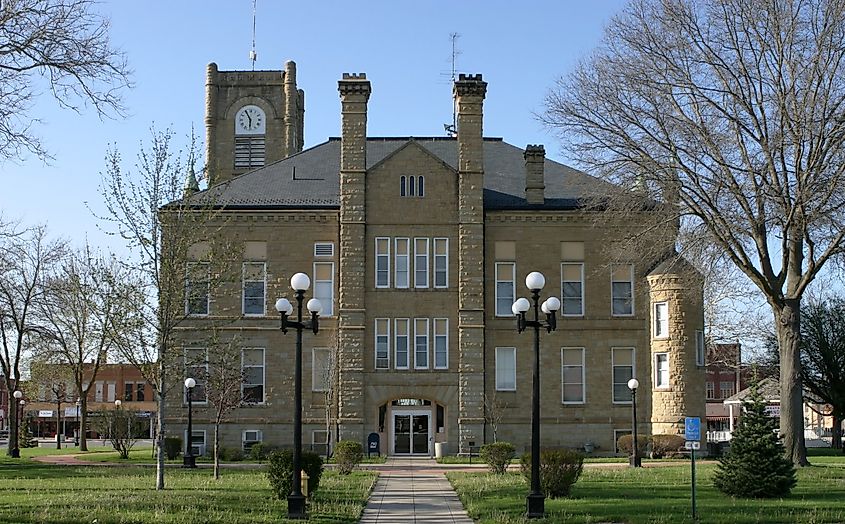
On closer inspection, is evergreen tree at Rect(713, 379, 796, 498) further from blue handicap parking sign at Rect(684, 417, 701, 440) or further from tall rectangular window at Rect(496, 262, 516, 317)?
tall rectangular window at Rect(496, 262, 516, 317)

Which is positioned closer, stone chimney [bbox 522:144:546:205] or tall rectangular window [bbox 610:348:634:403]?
tall rectangular window [bbox 610:348:634:403]

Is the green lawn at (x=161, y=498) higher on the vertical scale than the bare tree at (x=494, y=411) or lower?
lower

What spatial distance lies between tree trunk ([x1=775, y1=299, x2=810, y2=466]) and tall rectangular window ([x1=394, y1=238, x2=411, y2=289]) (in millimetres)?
16579

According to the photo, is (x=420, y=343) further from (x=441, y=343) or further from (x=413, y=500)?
(x=413, y=500)

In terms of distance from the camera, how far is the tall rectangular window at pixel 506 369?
147ft

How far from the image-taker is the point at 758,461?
906 inches

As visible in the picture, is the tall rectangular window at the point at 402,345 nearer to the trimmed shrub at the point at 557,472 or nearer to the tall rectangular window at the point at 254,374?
the tall rectangular window at the point at 254,374

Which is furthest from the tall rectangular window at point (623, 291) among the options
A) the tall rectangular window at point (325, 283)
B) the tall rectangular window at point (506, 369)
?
the tall rectangular window at point (325, 283)

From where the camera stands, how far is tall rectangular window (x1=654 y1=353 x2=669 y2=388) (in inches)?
1730

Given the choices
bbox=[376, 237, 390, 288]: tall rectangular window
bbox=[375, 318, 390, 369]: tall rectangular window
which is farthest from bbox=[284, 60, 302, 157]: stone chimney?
bbox=[375, 318, 390, 369]: tall rectangular window

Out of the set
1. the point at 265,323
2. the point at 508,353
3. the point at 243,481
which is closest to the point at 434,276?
the point at 508,353

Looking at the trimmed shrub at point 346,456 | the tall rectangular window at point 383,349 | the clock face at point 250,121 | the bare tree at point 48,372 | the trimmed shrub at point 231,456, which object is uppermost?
the clock face at point 250,121

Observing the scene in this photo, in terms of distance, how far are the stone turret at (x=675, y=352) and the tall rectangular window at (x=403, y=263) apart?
10.2m

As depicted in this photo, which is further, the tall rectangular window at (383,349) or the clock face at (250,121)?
the clock face at (250,121)
